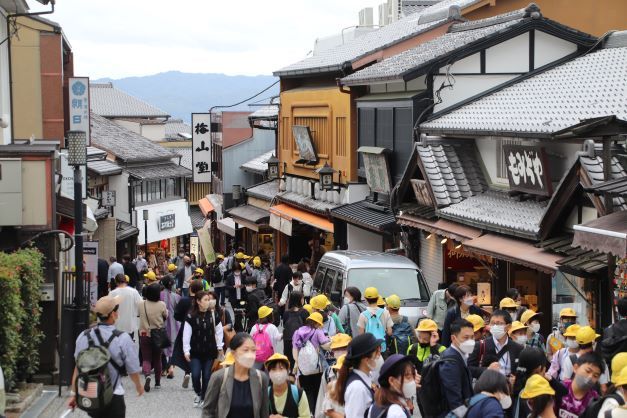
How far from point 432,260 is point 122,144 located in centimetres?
3166

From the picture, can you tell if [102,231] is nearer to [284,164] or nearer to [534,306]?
[284,164]

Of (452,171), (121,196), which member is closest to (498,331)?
(452,171)

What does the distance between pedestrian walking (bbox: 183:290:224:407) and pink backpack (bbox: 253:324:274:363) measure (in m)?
1.42

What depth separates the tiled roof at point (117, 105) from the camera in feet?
258

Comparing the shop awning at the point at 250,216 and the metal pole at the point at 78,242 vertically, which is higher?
the metal pole at the point at 78,242

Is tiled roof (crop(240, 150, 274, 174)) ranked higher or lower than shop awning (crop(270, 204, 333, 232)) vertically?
higher

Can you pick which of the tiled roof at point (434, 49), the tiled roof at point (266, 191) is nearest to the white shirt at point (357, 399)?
the tiled roof at point (434, 49)

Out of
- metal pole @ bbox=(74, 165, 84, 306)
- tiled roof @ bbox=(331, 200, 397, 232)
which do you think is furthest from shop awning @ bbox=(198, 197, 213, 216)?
metal pole @ bbox=(74, 165, 84, 306)

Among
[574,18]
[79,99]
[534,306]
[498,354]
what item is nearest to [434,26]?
[574,18]

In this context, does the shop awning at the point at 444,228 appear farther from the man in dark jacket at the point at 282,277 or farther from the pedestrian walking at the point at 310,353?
the pedestrian walking at the point at 310,353

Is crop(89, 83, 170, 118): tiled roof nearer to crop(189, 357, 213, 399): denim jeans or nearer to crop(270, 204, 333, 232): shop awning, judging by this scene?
crop(270, 204, 333, 232): shop awning

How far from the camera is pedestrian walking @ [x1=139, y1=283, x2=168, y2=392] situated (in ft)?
54.3

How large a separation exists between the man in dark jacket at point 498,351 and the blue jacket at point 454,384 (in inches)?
60.6

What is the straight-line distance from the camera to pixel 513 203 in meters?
20.1
